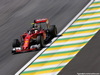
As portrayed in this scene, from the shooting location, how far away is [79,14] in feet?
84.5

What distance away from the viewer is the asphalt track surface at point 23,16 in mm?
19359

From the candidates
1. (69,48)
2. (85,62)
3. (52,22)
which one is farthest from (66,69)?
(52,22)

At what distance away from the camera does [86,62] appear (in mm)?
16812

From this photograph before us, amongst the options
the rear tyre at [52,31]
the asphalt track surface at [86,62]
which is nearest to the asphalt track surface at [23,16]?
the rear tyre at [52,31]

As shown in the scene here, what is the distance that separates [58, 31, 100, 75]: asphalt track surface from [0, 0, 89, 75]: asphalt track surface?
2.99 meters

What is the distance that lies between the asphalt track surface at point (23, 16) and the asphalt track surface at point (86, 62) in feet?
9.79

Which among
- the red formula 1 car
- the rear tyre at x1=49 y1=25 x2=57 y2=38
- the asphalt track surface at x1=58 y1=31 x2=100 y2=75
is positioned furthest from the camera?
the rear tyre at x1=49 y1=25 x2=57 y2=38

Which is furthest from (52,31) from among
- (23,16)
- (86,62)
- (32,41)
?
(23,16)

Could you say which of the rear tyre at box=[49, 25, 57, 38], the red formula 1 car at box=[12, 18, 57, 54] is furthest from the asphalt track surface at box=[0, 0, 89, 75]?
the rear tyre at box=[49, 25, 57, 38]

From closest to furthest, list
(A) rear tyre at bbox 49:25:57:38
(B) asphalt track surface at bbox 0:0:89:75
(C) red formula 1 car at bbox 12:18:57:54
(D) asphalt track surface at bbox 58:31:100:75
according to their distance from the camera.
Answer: (D) asphalt track surface at bbox 58:31:100:75, (B) asphalt track surface at bbox 0:0:89:75, (C) red formula 1 car at bbox 12:18:57:54, (A) rear tyre at bbox 49:25:57:38

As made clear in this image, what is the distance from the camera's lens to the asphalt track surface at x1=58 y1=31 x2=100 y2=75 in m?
15.9

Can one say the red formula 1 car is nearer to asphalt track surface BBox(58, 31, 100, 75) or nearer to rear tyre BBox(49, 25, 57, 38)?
rear tyre BBox(49, 25, 57, 38)

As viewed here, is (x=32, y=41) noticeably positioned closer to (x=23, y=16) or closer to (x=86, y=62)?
(x=86, y=62)

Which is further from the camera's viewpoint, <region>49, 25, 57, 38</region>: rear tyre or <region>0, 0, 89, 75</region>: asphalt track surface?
<region>49, 25, 57, 38</region>: rear tyre
